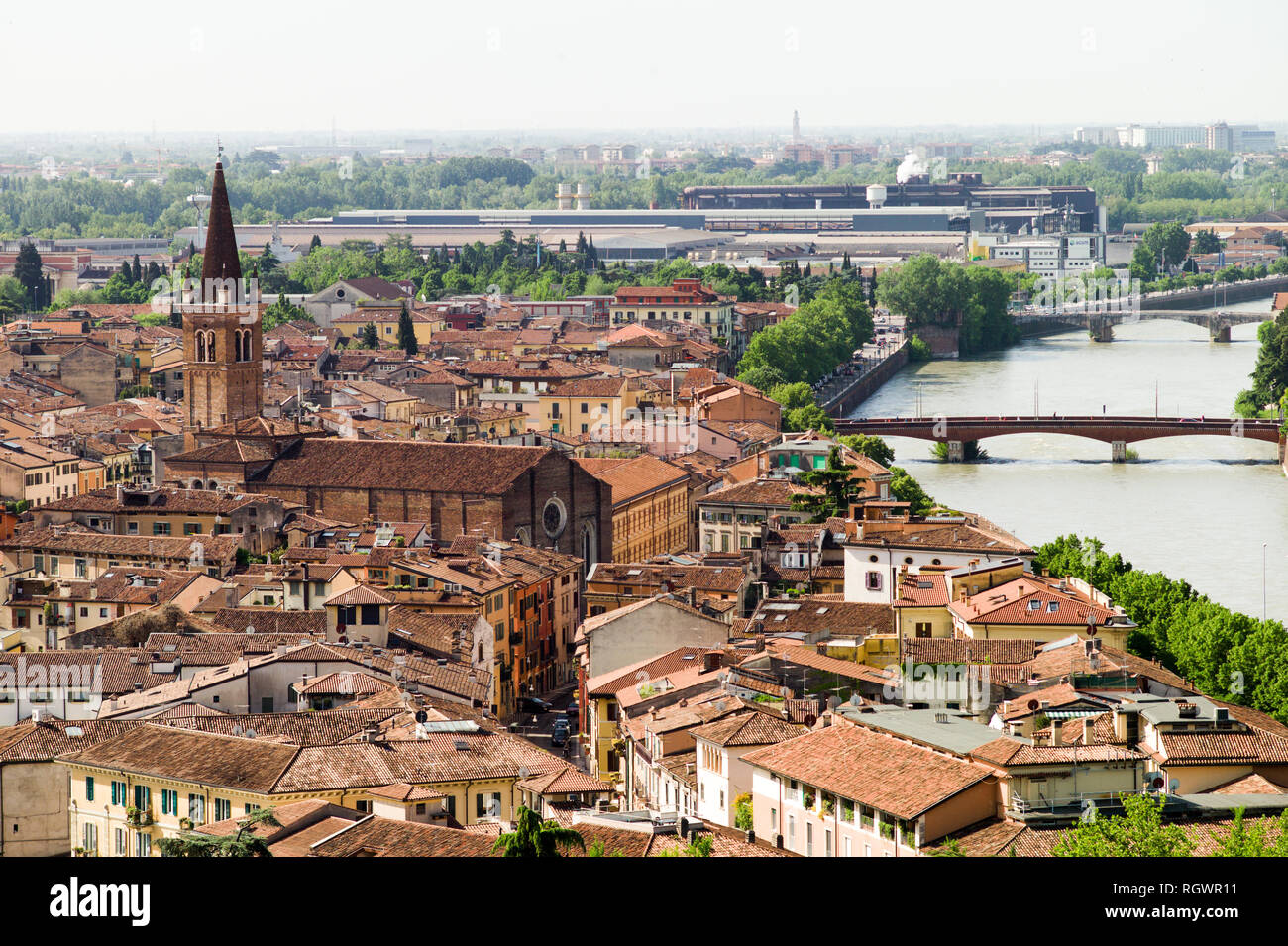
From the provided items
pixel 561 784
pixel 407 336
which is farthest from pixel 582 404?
pixel 561 784

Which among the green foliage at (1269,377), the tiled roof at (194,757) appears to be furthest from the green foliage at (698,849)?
the green foliage at (1269,377)

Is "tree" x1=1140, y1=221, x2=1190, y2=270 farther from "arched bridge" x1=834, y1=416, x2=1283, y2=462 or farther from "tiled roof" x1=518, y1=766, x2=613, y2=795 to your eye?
"tiled roof" x1=518, y1=766, x2=613, y2=795

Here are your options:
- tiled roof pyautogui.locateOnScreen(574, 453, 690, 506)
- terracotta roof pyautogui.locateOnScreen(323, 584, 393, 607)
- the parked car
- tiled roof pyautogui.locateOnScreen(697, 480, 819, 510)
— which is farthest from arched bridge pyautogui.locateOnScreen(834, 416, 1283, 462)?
the parked car

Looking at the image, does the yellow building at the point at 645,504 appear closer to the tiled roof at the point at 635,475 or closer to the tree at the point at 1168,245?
the tiled roof at the point at 635,475
